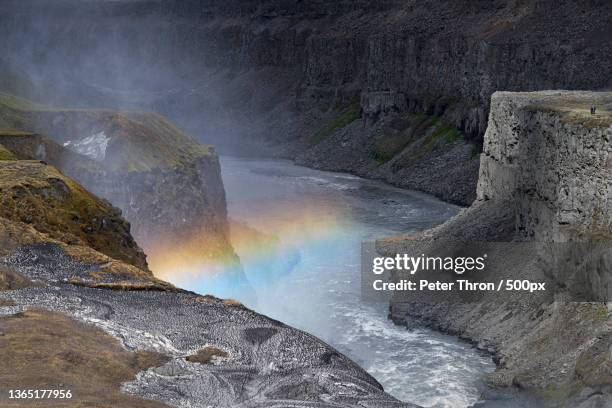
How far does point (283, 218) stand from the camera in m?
99.0

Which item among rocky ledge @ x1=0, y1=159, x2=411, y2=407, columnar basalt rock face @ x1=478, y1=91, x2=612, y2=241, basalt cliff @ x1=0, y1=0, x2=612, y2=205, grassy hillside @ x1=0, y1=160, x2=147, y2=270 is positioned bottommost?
rocky ledge @ x1=0, y1=159, x2=411, y2=407

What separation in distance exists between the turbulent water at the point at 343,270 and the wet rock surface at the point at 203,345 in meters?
20.1

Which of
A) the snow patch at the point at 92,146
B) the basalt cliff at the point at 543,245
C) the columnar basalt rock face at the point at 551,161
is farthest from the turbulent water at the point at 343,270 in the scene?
the snow patch at the point at 92,146

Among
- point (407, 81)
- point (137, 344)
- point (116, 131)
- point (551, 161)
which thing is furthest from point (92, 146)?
point (407, 81)

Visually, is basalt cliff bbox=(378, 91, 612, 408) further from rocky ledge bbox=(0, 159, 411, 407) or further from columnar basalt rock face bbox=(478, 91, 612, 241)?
rocky ledge bbox=(0, 159, 411, 407)

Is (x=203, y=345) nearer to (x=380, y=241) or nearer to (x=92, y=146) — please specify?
(x=92, y=146)

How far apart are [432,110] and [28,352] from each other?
4657 inches

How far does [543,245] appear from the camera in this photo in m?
56.2

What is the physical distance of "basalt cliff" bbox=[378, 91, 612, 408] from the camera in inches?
1780

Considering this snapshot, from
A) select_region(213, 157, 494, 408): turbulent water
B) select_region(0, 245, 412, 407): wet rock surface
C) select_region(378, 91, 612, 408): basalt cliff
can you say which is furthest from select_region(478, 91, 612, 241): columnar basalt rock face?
select_region(0, 245, 412, 407): wet rock surface

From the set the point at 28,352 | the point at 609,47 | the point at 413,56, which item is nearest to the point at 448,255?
the point at 28,352

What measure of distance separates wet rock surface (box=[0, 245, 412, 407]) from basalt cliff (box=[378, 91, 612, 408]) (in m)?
16.1

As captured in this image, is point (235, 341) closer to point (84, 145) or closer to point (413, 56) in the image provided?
point (84, 145)

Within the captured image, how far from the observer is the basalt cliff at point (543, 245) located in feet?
148
